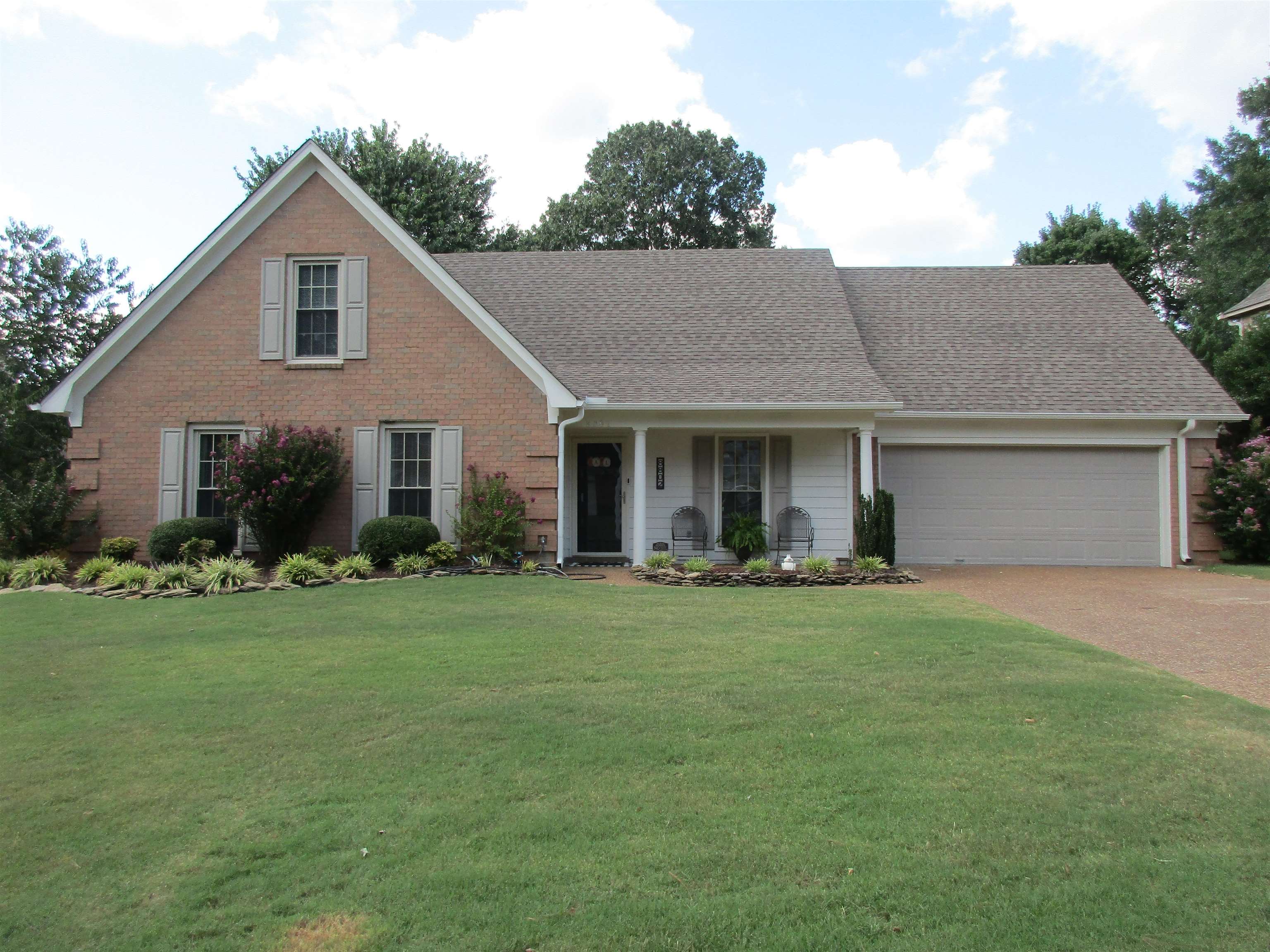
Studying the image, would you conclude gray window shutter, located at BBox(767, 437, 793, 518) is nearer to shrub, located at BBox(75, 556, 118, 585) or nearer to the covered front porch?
the covered front porch

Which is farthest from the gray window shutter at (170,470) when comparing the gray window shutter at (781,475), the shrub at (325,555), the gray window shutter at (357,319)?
the gray window shutter at (781,475)

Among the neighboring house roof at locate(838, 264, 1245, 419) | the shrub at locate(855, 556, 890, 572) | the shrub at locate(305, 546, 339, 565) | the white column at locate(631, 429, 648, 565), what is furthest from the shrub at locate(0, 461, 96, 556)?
the neighboring house roof at locate(838, 264, 1245, 419)

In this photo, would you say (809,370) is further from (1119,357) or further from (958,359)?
(1119,357)

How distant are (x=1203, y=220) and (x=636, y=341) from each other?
2908 centimetres

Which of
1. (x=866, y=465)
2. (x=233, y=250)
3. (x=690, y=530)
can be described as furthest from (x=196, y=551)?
(x=866, y=465)

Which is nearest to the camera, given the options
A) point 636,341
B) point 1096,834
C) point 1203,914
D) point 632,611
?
point 1203,914

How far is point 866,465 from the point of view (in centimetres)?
1486

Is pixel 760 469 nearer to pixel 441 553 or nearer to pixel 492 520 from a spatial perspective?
pixel 492 520

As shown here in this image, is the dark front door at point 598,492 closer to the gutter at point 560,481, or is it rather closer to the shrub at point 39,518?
the gutter at point 560,481

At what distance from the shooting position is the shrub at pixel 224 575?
1116 centimetres

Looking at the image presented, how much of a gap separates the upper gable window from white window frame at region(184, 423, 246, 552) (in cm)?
150

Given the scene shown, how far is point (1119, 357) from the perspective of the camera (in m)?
16.5

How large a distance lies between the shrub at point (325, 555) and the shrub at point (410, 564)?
3.17 ft

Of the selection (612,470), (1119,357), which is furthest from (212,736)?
(1119,357)
